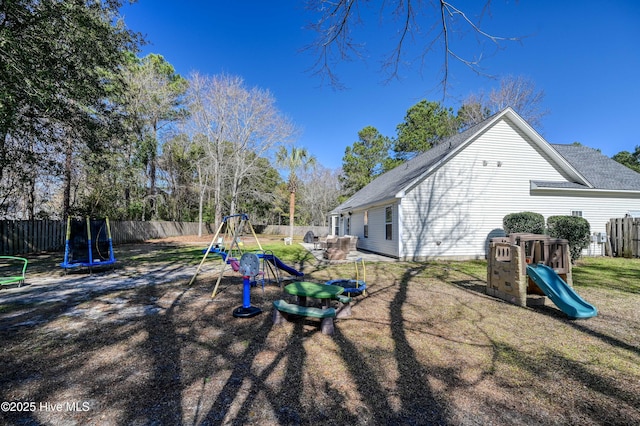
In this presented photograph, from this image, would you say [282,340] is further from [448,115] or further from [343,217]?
[448,115]

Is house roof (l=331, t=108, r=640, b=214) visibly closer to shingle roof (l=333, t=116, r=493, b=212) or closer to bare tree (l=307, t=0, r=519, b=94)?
shingle roof (l=333, t=116, r=493, b=212)

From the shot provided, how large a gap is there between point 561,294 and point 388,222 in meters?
8.30

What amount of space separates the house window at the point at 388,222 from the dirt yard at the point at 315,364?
730 cm

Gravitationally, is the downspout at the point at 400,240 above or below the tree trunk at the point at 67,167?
below

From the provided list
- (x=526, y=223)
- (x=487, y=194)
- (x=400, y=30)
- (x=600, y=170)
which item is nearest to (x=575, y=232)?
(x=526, y=223)

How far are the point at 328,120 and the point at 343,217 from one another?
8.91 meters

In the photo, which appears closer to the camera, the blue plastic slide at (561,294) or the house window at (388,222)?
the blue plastic slide at (561,294)

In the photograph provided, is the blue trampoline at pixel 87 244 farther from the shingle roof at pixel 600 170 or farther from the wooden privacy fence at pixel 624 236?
the wooden privacy fence at pixel 624 236

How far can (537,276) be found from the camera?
16.1ft

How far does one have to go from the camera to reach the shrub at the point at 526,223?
1079 centimetres

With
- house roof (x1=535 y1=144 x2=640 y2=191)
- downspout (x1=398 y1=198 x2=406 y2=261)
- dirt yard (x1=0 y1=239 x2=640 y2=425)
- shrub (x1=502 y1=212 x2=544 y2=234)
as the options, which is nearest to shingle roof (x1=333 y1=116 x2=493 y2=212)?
downspout (x1=398 y1=198 x2=406 y2=261)

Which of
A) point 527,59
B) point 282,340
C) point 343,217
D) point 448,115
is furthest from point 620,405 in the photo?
point 448,115

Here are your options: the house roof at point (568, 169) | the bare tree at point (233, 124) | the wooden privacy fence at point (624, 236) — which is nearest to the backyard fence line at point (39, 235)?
the bare tree at point (233, 124)

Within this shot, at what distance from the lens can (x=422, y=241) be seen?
11.7 meters
